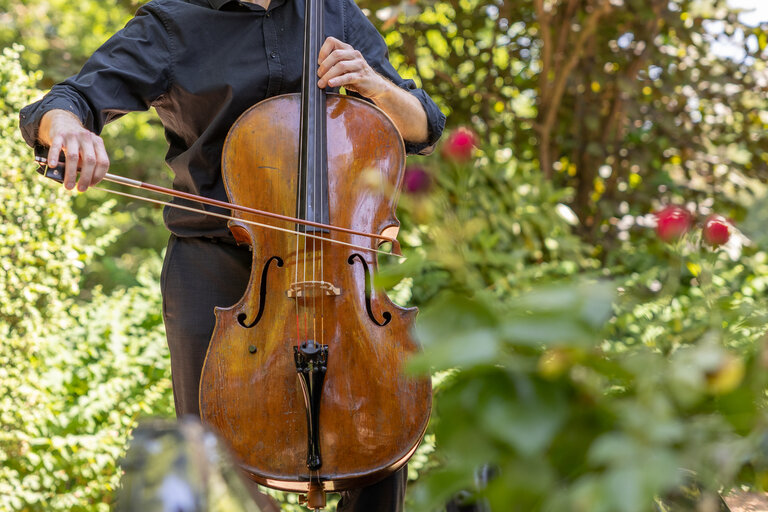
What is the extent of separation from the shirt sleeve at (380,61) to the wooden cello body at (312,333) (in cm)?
16

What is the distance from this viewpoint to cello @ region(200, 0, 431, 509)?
4.03 feet

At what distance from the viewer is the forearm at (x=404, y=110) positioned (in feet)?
5.19

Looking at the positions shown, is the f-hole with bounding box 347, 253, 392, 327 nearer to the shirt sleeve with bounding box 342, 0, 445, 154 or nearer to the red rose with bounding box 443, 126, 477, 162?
the red rose with bounding box 443, 126, 477, 162

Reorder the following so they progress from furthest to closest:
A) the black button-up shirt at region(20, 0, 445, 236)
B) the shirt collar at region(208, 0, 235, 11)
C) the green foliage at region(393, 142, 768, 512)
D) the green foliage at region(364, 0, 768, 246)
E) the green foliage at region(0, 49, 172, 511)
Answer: the green foliage at region(364, 0, 768, 246), the green foliage at region(0, 49, 172, 511), the shirt collar at region(208, 0, 235, 11), the black button-up shirt at region(20, 0, 445, 236), the green foliage at region(393, 142, 768, 512)

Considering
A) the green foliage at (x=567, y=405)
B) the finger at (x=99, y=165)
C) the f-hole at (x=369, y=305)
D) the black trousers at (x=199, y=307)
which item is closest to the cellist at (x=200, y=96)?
the black trousers at (x=199, y=307)

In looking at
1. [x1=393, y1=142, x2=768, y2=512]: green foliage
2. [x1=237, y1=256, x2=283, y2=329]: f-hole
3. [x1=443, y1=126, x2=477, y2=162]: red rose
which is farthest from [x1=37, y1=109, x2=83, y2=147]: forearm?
[x1=393, y1=142, x2=768, y2=512]: green foliage

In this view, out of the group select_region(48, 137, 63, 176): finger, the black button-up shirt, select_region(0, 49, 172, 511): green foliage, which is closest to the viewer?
select_region(48, 137, 63, 176): finger

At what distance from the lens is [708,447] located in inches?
13.7

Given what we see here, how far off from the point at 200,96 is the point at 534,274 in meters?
1.47

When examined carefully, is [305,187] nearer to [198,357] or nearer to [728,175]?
[198,357]

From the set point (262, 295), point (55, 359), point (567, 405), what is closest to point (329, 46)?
point (262, 295)

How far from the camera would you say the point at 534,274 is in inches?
103

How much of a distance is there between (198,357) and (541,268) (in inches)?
68.0

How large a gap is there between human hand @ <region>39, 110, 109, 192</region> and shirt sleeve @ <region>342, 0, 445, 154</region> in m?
0.68
